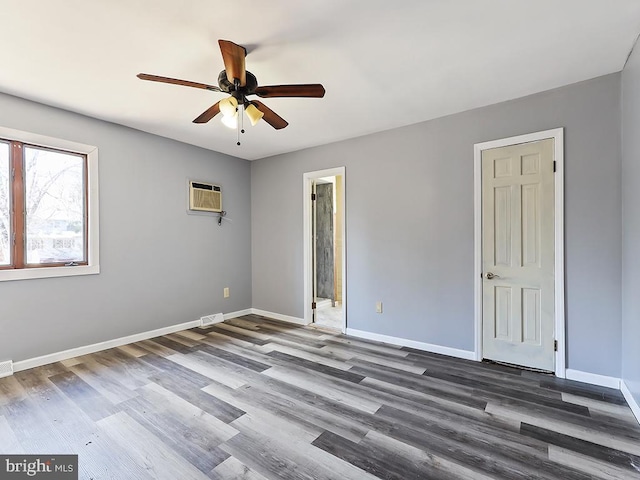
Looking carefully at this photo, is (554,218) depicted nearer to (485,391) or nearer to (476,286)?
(476,286)

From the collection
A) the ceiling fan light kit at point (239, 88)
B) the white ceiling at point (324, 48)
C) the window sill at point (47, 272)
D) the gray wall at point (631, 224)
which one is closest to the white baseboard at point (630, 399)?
the gray wall at point (631, 224)

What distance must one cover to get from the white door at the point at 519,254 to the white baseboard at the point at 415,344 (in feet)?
0.63

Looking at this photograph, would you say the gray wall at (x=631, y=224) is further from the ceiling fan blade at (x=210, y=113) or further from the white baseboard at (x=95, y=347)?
the white baseboard at (x=95, y=347)

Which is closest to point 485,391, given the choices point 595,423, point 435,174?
point 595,423

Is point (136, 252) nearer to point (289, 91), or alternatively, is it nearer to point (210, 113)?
point (210, 113)

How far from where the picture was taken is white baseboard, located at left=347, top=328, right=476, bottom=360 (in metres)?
3.15

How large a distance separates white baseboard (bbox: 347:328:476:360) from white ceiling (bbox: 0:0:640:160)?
250 centimetres

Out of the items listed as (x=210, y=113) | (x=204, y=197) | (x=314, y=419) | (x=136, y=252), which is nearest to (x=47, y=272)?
(x=136, y=252)

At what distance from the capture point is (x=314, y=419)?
2.10 meters

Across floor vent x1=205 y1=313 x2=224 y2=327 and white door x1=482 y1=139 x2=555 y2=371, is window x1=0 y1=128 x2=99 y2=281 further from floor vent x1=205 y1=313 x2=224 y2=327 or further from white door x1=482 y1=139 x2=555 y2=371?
white door x1=482 y1=139 x2=555 y2=371

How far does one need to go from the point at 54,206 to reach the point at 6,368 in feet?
5.04

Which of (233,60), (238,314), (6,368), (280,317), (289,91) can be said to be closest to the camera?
(233,60)

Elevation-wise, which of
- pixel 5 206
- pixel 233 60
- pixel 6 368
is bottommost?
pixel 6 368

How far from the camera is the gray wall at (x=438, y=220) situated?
8.26 feet
